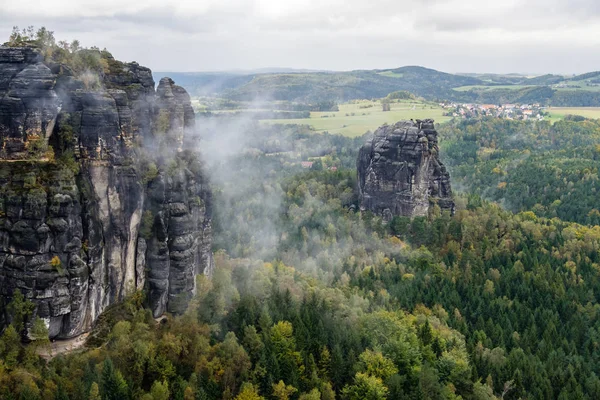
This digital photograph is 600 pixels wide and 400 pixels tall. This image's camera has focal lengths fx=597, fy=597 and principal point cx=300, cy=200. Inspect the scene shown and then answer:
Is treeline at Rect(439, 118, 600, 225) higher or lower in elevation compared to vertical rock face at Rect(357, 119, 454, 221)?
lower

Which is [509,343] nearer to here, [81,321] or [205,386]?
[205,386]

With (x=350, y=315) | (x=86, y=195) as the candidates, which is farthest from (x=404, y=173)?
(x=86, y=195)

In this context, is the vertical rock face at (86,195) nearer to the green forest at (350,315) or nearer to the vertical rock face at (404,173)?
the green forest at (350,315)

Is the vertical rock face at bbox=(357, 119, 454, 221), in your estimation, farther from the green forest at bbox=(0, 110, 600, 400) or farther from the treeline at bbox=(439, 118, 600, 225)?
the treeline at bbox=(439, 118, 600, 225)

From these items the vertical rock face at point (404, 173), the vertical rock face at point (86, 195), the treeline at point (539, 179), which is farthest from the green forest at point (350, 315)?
the vertical rock face at point (404, 173)

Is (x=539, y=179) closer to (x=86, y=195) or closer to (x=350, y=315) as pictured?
(x=350, y=315)

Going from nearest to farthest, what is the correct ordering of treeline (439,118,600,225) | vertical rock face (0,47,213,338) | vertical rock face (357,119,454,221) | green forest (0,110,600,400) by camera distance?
vertical rock face (0,47,213,338) < green forest (0,110,600,400) < vertical rock face (357,119,454,221) < treeline (439,118,600,225)

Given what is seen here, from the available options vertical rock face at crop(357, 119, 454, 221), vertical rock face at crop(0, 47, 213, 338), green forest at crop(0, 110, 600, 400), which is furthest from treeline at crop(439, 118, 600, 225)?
vertical rock face at crop(0, 47, 213, 338)
